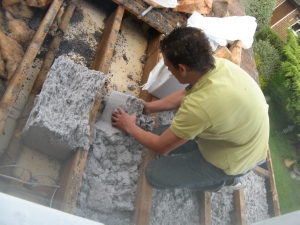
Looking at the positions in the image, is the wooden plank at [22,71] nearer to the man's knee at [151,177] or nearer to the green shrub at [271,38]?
the man's knee at [151,177]

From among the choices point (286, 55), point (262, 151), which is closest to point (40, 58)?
point (262, 151)

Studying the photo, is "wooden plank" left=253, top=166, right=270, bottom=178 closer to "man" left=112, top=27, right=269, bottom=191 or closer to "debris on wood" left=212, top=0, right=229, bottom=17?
"man" left=112, top=27, right=269, bottom=191

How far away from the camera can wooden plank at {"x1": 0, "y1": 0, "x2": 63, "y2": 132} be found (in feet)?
5.35

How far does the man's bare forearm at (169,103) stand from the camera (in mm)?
2305

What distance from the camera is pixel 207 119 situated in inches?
60.1

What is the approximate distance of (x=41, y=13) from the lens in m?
2.45

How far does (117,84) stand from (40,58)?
30.4 inches

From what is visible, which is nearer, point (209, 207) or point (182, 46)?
point (182, 46)

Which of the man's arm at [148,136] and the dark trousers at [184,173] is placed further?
the dark trousers at [184,173]

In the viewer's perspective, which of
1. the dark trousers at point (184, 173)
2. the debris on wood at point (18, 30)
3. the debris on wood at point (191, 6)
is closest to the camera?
the dark trousers at point (184, 173)

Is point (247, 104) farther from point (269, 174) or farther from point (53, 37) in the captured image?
point (269, 174)

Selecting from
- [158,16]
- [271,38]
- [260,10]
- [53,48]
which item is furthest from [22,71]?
[271,38]

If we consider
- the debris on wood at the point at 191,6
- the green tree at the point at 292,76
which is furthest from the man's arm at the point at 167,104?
the green tree at the point at 292,76

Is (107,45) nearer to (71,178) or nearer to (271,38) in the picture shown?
(71,178)
